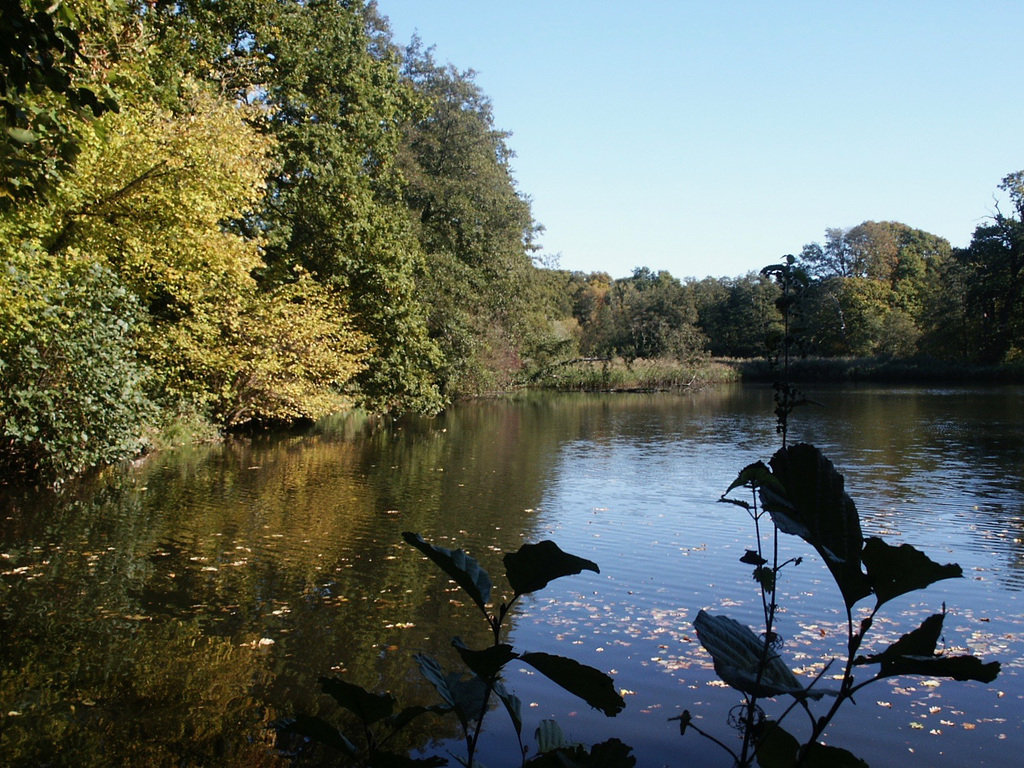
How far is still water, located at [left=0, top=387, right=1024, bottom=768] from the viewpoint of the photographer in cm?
495

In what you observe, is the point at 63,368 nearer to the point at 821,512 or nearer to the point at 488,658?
the point at 488,658

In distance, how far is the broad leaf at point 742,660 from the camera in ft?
4.70

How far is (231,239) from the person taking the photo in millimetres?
16266

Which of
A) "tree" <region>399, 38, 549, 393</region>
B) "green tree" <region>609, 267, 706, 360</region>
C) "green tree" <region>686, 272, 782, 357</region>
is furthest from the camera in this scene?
"green tree" <region>686, 272, 782, 357</region>

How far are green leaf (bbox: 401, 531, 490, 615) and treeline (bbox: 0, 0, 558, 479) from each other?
14.4 feet

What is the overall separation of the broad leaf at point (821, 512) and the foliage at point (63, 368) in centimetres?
1064

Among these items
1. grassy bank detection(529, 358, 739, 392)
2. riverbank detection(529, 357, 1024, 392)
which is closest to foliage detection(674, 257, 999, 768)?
grassy bank detection(529, 358, 739, 392)

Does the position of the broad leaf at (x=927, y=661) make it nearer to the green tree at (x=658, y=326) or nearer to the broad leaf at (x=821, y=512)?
the broad leaf at (x=821, y=512)

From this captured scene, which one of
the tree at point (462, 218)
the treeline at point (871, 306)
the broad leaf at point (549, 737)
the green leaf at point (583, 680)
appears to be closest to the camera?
the green leaf at point (583, 680)

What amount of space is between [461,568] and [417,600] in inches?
252

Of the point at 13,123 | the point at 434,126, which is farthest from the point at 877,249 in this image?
the point at 13,123

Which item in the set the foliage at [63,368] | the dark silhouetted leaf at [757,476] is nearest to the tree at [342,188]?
the foliage at [63,368]

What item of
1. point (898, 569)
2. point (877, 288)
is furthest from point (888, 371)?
point (898, 569)

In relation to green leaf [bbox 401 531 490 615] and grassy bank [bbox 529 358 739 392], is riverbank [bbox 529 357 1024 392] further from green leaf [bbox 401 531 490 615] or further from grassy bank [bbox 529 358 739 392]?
green leaf [bbox 401 531 490 615]
